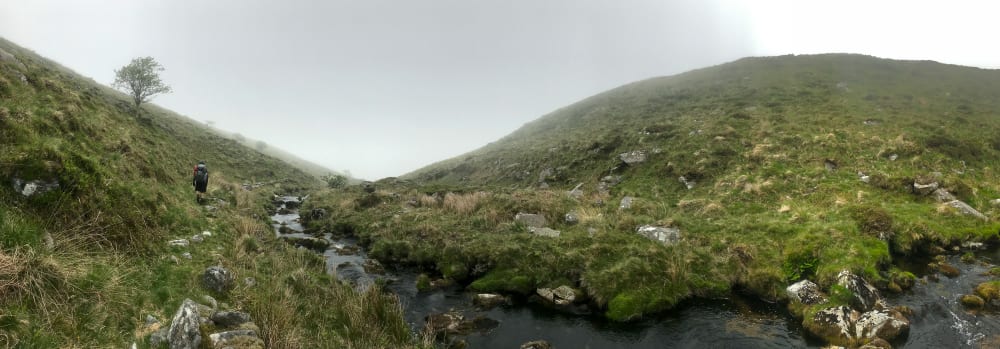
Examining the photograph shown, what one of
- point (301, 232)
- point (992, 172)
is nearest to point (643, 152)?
point (992, 172)

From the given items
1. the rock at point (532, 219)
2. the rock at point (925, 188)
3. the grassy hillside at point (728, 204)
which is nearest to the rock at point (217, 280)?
the grassy hillside at point (728, 204)

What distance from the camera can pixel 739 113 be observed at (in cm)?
4106

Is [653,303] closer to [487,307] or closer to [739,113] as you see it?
[487,307]

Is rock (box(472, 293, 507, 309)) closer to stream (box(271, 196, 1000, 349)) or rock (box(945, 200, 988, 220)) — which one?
stream (box(271, 196, 1000, 349))

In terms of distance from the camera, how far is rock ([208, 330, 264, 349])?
7673mm

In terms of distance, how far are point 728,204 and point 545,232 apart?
11708 mm

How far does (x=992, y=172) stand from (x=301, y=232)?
4471 centimetres

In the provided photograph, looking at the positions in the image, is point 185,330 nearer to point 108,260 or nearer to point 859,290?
point 108,260

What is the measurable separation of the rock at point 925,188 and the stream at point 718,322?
554cm

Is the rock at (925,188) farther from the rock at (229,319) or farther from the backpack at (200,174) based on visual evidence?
the backpack at (200,174)

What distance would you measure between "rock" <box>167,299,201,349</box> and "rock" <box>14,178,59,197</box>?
6.02m

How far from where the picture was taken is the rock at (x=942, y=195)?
2058 centimetres

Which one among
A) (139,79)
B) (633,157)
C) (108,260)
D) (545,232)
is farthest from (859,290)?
(139,79)

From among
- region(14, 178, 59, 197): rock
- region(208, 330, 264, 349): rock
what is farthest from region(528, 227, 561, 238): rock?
region(14, 178, 59, 197): rock
